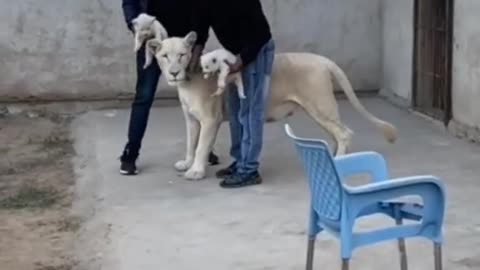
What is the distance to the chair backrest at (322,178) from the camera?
12.0 feet

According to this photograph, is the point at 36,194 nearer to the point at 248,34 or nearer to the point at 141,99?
the point at 141,99

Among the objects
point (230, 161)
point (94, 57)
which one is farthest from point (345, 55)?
point (230, 161)

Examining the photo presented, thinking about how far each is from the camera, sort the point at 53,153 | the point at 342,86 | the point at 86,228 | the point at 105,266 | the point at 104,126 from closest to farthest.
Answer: the point at 105,266
the point at 86,228
the point at 342,86
the point at 53,153
the point at 104,126

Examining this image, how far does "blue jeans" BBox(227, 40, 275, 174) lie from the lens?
6.12m

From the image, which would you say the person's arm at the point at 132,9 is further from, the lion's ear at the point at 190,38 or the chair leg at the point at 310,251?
the chair leg at the point at 310,251

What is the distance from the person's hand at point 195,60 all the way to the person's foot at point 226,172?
0.69 m

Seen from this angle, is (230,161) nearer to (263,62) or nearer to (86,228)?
(263,62)

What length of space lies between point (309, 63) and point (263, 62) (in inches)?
19.3

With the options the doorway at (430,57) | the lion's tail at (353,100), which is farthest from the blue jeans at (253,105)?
the doorway at (430,57)

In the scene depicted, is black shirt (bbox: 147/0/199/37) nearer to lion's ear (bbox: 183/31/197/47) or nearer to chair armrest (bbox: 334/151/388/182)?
lion's ear (bbox: 183/31/197/47)

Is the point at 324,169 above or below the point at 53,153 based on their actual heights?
above

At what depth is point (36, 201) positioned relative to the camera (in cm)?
635

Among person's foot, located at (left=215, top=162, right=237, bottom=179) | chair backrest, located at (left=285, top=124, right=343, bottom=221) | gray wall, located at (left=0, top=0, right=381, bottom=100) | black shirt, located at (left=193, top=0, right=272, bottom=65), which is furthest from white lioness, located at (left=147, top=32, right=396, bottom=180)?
gray wall, located at (left=0, top=0, right=381, bottom=100)

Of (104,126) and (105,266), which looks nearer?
(105,266)
